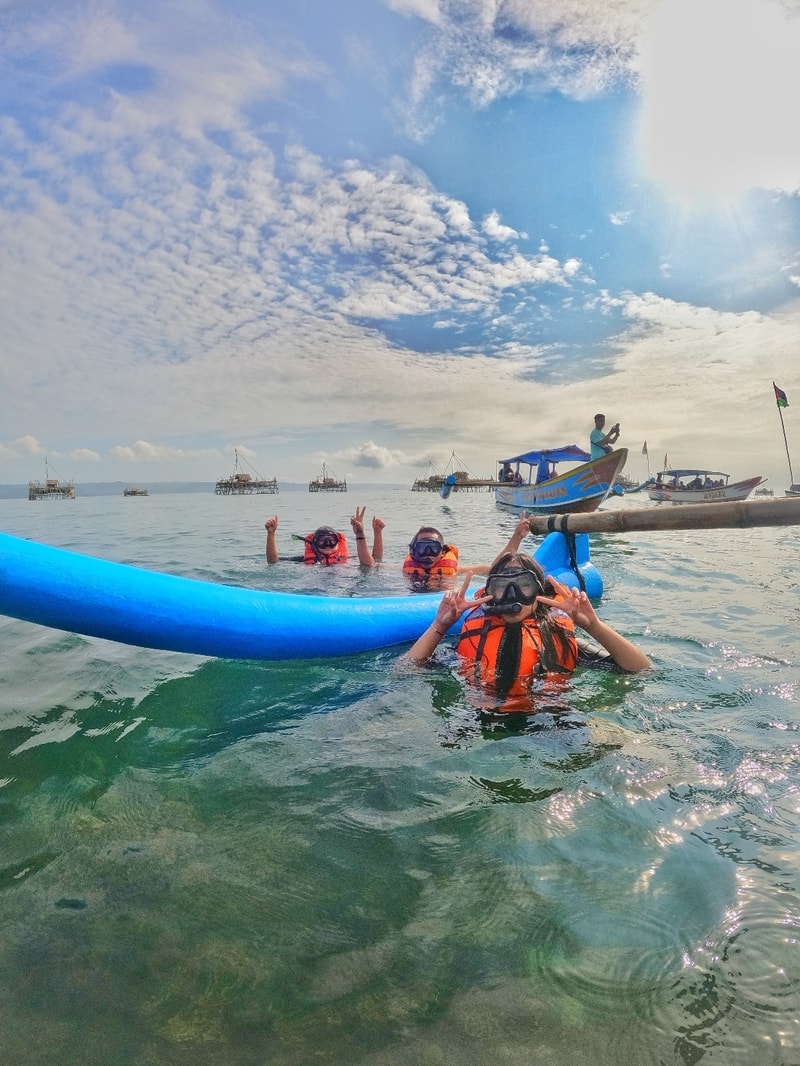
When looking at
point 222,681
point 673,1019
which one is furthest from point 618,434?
point 673,1019

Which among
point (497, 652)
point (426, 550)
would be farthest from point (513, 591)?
point (426, 550)

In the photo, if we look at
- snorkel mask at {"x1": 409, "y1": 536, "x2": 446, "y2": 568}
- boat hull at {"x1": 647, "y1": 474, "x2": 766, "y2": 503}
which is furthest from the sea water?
boat hull at {"x1": 647, "y1": 474, "x2": 766, "y2": 503}

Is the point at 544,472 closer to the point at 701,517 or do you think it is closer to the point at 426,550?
the point at 426,550

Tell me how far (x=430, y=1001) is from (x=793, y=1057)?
3.58 ft

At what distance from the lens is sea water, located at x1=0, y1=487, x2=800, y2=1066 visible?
183 centimetres

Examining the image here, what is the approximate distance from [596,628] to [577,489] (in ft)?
68.1

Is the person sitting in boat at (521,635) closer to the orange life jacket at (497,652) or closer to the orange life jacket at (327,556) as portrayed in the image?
the orange life jacket at (497,652)

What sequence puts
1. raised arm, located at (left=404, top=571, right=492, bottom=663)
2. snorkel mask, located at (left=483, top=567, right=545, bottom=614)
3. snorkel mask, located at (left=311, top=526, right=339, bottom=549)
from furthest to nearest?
snorkel mask, located at (left=311, top=526, right=339, bottom=549)
raised arm, located at (left=404, top=571, right=492, bottom=663)
snorkel mask, located at (left=483, top=567, right=545, bottom=614)

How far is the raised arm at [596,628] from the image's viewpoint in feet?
14.3

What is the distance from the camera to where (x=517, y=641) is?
4.41 meters

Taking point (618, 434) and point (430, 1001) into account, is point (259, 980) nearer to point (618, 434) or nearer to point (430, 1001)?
point (430, 1001)

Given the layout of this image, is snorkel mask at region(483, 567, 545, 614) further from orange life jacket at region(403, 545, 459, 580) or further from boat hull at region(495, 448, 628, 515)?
boat hull at region(495, 448, 628, 515)

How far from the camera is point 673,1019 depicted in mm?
1843

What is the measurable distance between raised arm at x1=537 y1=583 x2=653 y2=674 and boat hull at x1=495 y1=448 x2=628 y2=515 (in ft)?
36.8
